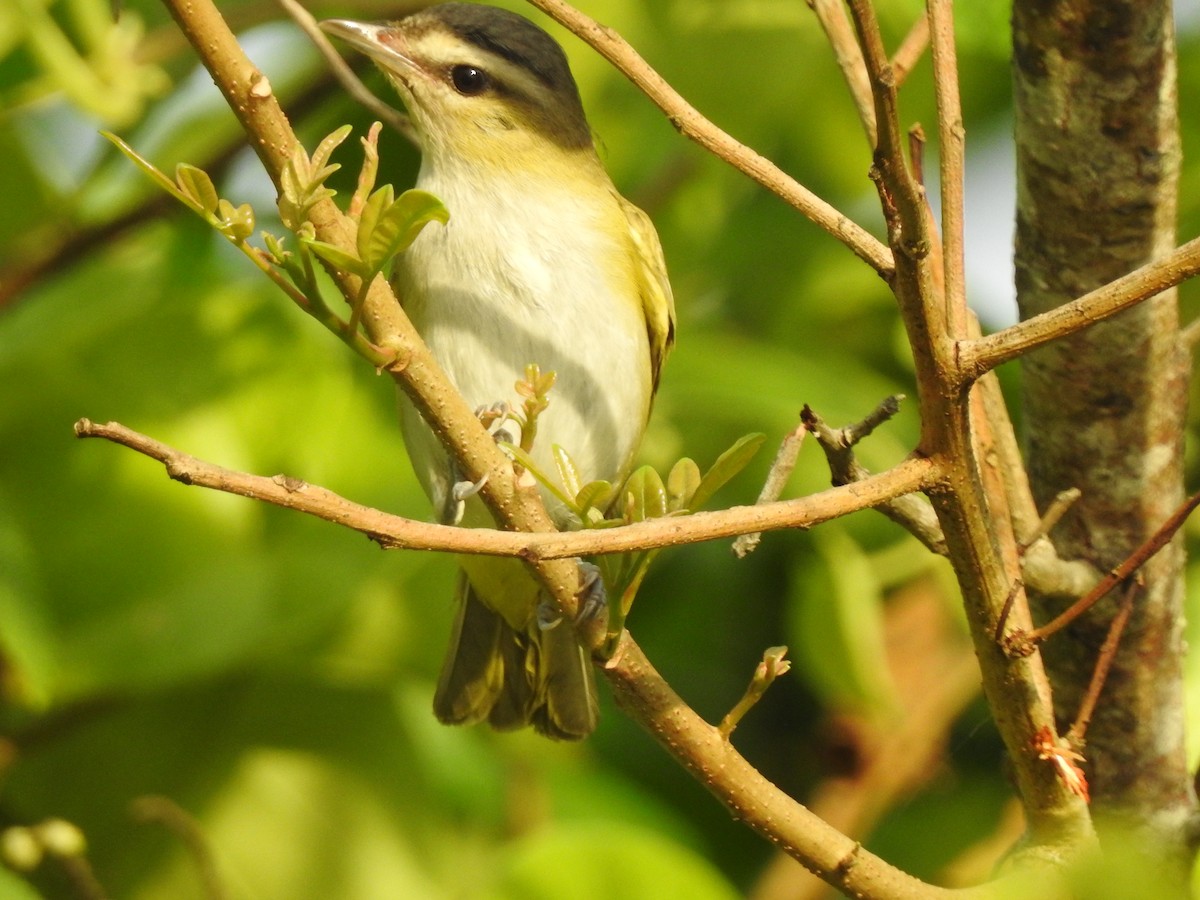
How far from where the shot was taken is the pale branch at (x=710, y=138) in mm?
1347

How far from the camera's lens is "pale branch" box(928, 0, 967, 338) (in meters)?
1.30

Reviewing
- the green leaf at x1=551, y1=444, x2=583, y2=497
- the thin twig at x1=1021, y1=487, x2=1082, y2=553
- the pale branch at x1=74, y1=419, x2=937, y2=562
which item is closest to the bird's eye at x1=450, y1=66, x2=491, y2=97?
the green leaf at x1=551, y1=444, x2=583, y2=497

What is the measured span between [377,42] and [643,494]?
1.31 metres

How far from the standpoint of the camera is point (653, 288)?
2.52 m

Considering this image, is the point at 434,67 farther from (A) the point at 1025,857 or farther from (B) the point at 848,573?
(A) the point at 1025,857

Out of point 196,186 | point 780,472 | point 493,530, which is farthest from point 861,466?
point 196,186

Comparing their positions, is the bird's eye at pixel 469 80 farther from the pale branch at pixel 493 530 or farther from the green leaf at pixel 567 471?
the pale branch at pixel 493 530

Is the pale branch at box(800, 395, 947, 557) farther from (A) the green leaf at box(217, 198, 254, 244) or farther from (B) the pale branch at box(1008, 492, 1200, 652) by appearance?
(A) the green leaf at box(217, 198, 254, 244)

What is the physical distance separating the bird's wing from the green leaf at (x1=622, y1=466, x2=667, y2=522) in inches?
44.9

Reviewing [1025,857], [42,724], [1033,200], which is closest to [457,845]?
[42,724]

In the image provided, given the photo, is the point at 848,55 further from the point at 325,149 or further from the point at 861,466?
the point at 325,149

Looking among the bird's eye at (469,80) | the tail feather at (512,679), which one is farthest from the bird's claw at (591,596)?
the bird's eye at (469,80)

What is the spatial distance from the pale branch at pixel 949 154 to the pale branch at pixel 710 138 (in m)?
0.06

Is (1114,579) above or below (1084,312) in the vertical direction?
below
